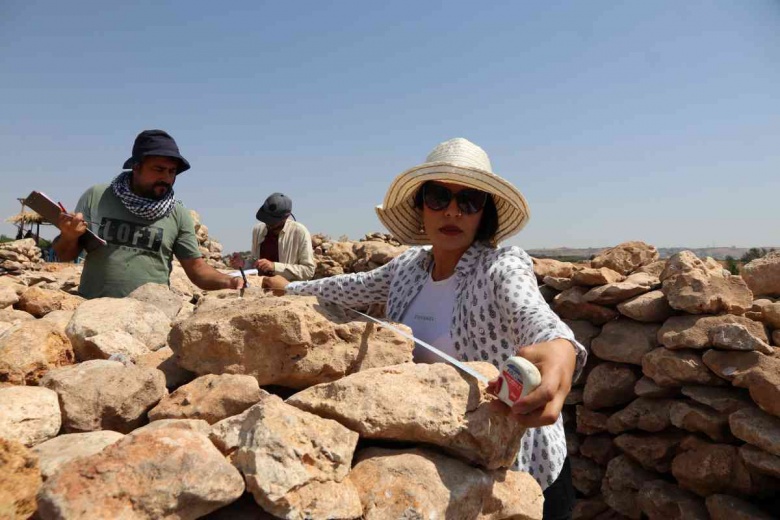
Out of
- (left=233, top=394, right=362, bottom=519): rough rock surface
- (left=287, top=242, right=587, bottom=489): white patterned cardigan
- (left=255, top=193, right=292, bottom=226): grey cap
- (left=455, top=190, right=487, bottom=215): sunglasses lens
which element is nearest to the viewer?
(left=233, top=394, right=362, bottom=519): rough rock surface

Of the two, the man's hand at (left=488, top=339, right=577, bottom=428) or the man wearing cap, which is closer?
the man's hand at (left=488, top=339, right=577, bottom=428)

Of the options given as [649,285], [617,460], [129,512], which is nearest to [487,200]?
[129,512]

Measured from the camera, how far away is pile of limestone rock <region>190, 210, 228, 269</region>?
16.0 metres

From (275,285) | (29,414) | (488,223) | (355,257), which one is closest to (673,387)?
(488,223)

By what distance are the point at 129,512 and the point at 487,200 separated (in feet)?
6.69

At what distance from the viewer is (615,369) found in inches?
227

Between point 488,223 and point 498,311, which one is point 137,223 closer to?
point 488,223

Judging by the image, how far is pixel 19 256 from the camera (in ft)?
60.7

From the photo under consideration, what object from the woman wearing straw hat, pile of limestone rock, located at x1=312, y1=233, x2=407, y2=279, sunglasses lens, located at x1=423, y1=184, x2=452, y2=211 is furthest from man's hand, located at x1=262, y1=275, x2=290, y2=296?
pile of limestone rock, located at x1=312, y1=233, x2=407, y2=279

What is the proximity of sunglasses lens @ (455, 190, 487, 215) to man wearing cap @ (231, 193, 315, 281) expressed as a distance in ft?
16.7

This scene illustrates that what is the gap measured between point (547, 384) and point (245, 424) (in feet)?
2.83

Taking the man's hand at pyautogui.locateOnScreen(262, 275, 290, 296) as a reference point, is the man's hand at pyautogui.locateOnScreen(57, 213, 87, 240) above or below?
above

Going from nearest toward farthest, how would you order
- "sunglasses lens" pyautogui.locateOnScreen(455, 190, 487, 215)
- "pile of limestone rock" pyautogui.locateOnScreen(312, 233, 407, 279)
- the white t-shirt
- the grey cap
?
the white t-shirt → "sunglasses lens" pyautogui.locateOnScreen(455, 190, 487, 215) → the grey cap → "pile of limestone rock" pyautogui.locateOnScreen(312, 233, 407, 279)

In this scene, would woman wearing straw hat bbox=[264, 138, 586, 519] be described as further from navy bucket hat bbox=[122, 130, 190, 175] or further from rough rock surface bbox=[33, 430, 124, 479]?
navy bucket hat bbox=[122, 130, 190, 175]
